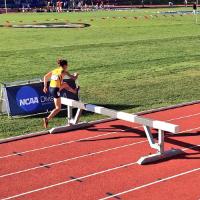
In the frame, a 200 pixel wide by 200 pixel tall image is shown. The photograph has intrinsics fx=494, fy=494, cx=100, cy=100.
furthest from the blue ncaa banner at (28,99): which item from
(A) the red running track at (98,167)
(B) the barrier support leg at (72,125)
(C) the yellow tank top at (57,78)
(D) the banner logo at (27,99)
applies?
(A) the red running track at (98,167)

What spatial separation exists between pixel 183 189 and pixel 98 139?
3629 mm

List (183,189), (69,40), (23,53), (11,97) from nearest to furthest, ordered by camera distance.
Answer: (183,189), (11,97), (23,53), (69,40)

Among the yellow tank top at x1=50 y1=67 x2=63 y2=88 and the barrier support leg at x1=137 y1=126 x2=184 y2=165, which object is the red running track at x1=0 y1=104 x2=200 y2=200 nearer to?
the barrier support leg at x1=137 y1=126 x2=184 y2=165

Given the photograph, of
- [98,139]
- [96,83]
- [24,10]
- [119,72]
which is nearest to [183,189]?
[98,139]

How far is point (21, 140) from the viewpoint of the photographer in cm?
1259

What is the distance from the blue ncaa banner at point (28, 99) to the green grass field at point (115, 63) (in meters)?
0.35

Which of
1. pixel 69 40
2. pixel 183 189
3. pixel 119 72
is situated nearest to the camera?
pixel 183 189

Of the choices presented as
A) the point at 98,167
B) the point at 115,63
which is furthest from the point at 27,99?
the point at 115,63

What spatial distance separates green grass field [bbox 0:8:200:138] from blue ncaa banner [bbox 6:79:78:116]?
1.14 ft

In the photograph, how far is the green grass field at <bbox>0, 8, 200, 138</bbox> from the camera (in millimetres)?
16766

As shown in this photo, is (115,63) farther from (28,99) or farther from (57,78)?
(57,78)

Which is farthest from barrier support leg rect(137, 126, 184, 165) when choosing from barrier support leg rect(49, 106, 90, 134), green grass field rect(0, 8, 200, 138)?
green grass field rect(0, 8, 200, 138)

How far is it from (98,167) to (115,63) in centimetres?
1449

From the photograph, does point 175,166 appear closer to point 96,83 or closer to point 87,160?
point 87,160
